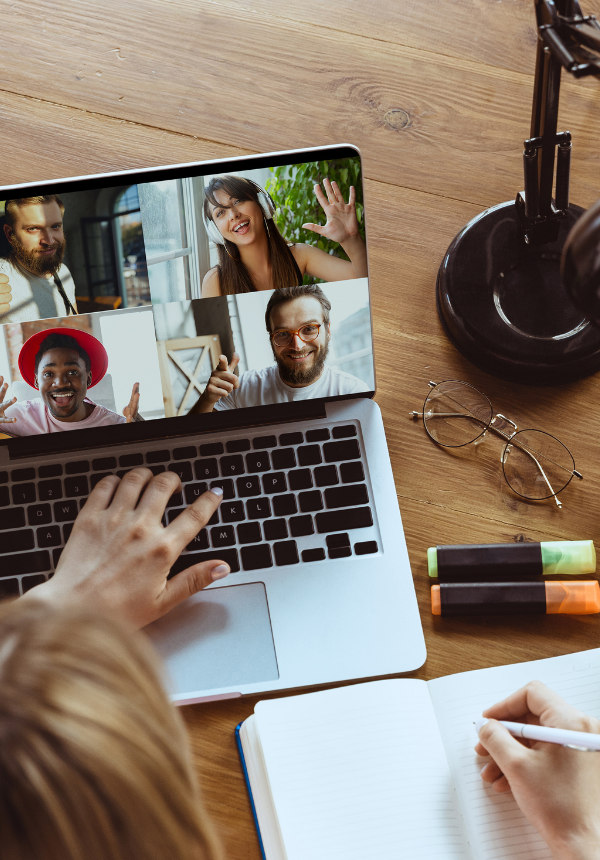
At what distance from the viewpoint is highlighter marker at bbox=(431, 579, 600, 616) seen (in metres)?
0.67

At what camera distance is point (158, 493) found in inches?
27.0

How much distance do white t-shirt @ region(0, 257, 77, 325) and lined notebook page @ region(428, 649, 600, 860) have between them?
0.49 meters

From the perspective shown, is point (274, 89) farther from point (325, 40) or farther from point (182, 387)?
point (182, 387)

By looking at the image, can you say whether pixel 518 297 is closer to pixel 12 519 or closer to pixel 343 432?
pixel 343 432

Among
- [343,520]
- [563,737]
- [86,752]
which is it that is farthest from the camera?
[343,520]

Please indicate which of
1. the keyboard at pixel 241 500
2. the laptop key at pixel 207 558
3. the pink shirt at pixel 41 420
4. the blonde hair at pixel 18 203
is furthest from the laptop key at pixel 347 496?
the blonde hair at pixel 18 203

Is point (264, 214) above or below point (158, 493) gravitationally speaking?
above

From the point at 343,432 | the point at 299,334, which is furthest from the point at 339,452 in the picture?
the point at 299,334

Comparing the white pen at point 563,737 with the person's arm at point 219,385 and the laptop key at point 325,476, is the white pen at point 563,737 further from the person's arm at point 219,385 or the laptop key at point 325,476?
the person's arm at point 219,385

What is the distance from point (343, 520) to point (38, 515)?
0.98 ft

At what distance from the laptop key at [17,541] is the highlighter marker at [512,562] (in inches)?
15.4

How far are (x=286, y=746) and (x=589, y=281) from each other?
1.50ft

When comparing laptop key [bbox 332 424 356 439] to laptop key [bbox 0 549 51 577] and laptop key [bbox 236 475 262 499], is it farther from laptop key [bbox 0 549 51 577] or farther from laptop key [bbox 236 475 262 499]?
laptop key [bbox 0 549 51 577]

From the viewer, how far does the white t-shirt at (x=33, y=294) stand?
626mm
